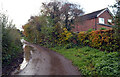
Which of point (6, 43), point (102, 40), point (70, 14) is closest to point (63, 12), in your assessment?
point (70, 14)

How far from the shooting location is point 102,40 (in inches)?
363

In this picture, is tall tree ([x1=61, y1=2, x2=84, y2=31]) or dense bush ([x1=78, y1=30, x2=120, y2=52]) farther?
tall tree ([x1=61, y1=2, x2=84, y2=31])

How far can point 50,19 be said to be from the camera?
1700 centimetres

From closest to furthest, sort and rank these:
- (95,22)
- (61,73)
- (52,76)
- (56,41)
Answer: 1. (52,76)
2. (61,73)
3. (56,41)
4. (95,22)

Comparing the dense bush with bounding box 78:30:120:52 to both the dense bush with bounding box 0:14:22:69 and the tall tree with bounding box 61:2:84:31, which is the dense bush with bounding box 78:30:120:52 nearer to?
the tall tree with bounding box 61:2:84:31

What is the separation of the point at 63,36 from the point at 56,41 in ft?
5.93

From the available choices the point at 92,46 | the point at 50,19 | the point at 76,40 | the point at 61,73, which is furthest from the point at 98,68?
the point at 50,19

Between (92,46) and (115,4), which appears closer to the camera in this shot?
(115,4)

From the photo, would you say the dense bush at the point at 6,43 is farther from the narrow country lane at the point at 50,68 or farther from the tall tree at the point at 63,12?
the tall tree at the point at 63,12

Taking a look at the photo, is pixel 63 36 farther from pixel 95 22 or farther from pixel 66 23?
pixel 95 22

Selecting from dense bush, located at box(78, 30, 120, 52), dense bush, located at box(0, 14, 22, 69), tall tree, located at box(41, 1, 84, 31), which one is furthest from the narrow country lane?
tall tree, located at box(41, 1, 84, 31)

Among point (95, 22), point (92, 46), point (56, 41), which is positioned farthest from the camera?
point (95, 22)

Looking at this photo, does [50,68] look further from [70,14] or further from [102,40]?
[70,14]

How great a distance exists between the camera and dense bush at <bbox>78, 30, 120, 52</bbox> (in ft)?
26.2
